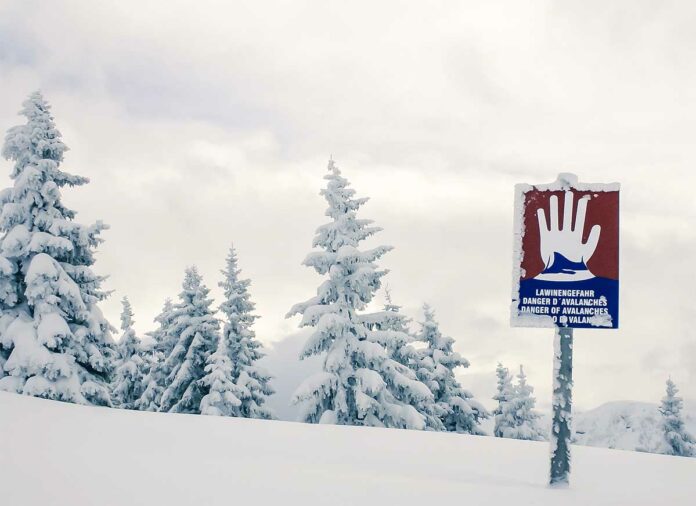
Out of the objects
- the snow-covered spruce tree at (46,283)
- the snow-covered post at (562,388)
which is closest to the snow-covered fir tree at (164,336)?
the snow-covered spruce tree at (46,283)

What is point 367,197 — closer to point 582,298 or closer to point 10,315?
point 10,315

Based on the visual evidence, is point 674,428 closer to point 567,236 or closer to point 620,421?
point 567,236

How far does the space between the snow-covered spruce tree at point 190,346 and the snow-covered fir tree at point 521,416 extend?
18.3 metres

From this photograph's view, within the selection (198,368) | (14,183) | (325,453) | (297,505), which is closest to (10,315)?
(14,183)

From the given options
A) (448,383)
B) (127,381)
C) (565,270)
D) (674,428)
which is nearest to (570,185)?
(565,270)

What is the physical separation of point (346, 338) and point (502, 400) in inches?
733

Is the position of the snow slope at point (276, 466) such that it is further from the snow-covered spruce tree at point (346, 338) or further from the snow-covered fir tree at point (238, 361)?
the snow-covered fir tree at point (238, 361)

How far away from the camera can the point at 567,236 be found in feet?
23.2

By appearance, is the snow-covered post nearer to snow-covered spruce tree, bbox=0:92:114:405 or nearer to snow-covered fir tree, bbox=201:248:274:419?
snow-covered spruce tree, bbox=0:92:114:405

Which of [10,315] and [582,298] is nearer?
[582,298]

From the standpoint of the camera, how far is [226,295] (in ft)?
104

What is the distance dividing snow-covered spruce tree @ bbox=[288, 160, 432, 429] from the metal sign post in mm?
14490

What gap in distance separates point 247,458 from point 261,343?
25054mm

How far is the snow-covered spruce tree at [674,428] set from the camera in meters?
36.5
